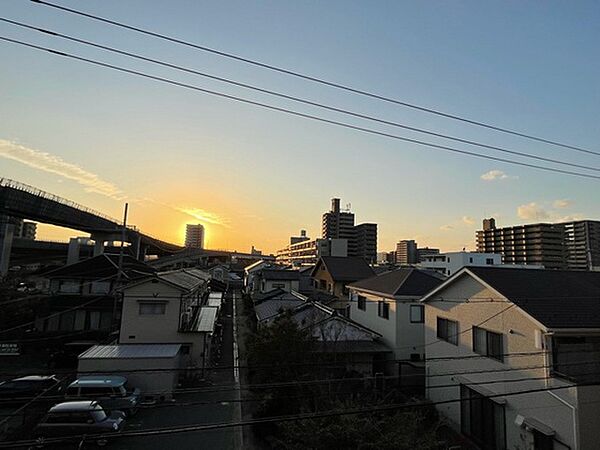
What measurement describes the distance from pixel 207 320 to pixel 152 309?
160 inches

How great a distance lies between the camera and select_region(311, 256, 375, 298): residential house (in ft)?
106

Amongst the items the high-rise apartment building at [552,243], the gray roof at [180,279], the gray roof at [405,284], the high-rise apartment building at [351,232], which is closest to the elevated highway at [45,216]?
the gray roof at [180,279]

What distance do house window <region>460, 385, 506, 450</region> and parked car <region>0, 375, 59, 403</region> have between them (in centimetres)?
1528

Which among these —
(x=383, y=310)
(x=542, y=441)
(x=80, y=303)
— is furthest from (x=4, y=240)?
(x=542, y=441)

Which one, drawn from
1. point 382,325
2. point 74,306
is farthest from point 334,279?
point 74,306

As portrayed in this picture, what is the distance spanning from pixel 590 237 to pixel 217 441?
86.0 m

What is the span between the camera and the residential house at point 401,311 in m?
18.7

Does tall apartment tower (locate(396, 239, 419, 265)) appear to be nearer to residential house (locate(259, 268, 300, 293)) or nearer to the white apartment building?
the white apartment building

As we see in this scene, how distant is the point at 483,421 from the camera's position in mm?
11812

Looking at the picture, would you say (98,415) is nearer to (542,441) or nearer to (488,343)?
(488,343)

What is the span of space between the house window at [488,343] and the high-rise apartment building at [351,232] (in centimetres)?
8270

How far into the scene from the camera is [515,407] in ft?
34.9

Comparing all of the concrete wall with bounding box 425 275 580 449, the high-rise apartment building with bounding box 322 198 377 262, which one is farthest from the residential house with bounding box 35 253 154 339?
the high-rise apartment building with bounding box 322 198 377 262

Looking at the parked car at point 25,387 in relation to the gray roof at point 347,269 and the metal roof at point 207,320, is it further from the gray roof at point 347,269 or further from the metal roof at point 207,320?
the gray roof at point 347,269
